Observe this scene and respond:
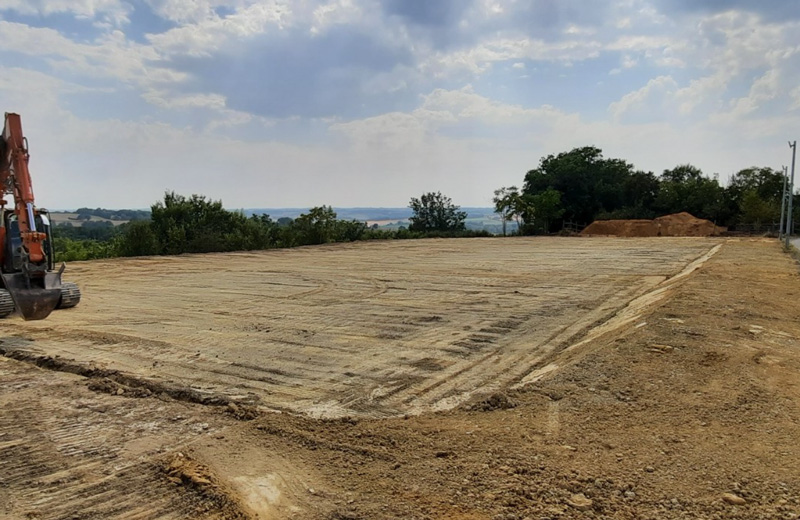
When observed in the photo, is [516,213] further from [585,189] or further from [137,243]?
[137,243]

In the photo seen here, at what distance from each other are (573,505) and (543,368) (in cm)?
342

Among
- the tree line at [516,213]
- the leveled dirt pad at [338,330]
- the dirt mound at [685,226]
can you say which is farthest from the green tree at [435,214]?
the leveled dirt pad at [338,330]

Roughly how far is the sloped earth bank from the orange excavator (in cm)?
187

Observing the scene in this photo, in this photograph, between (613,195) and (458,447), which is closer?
(458,447)

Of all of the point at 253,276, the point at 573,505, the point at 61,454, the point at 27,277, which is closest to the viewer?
the point at 573,505

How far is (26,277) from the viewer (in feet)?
28.1

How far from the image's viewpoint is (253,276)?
59.5 ft

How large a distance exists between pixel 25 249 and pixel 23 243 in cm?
12

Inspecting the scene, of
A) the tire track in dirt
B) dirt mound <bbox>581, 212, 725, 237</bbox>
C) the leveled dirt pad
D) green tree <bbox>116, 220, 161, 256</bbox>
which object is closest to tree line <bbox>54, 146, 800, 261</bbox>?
green tree <bbox>116, 220, 161, 256</bbox>

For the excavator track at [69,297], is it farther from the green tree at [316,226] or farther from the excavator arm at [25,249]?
the green tree at [316,226]

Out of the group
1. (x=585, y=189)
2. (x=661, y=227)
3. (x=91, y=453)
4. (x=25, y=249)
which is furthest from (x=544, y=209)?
(x=91, y=453)

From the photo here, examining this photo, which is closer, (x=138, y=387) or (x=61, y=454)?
(x=61, y=454)

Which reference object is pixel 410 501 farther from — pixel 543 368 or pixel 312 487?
pixel 543 368

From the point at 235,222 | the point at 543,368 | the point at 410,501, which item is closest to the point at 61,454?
the point at 410,501
